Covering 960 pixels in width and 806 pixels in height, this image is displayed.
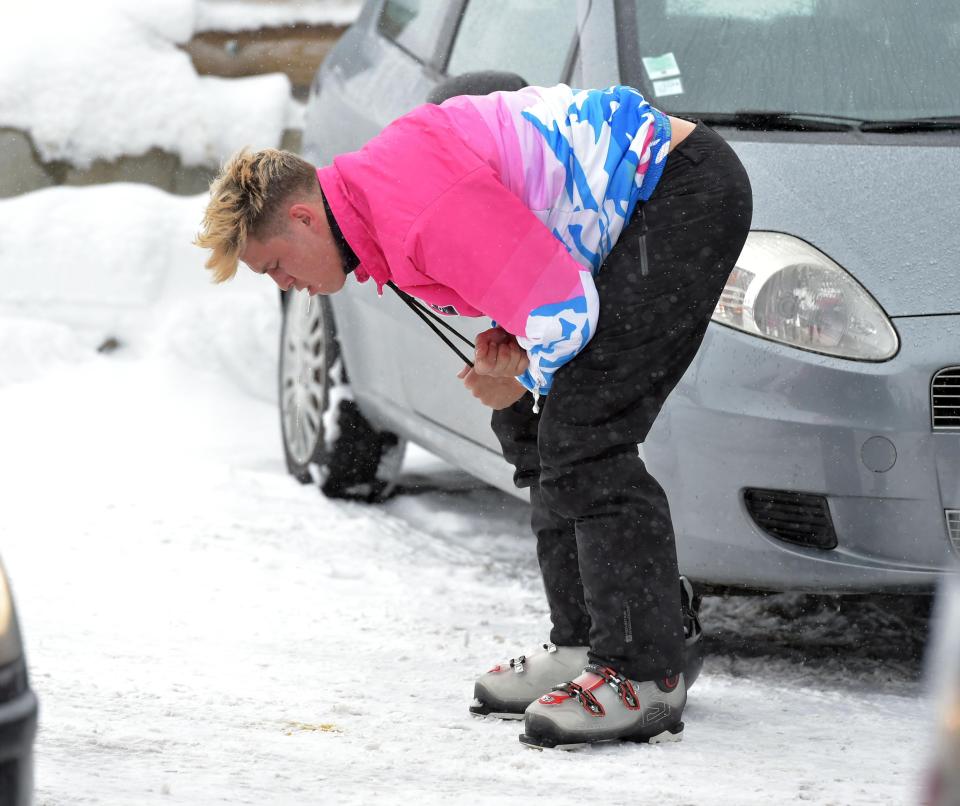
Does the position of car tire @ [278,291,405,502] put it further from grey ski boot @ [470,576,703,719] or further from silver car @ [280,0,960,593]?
grey ski boot @ [470,576,703,719]

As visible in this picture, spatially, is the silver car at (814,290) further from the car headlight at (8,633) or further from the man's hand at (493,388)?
the car headlight at (8,633)

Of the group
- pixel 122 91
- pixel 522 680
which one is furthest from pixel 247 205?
pixel 122 91

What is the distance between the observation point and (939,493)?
288cm

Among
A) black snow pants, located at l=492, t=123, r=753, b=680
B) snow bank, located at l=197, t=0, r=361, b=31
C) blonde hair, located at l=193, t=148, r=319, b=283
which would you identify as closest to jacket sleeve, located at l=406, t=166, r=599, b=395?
black snow pants, located at l=492, t=123, r=753, b=680

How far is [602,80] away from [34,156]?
430cm

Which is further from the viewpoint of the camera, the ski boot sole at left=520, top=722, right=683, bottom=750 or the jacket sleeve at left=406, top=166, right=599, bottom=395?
the ski boot sole at left=520, top=722, right=683, bottom=750

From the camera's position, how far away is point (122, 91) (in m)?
7.05

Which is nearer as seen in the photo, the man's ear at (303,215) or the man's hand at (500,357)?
the man's ear at (303,215)

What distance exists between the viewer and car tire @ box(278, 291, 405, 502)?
470 cm

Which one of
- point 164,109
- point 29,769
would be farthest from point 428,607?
point 164,109

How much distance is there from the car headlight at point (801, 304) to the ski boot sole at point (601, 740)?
0.78 m

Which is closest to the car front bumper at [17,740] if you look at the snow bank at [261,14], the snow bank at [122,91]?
the snow bank at [122,91]

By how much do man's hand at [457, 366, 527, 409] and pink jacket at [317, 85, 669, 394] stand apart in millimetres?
155

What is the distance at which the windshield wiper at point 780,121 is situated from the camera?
129 inches
